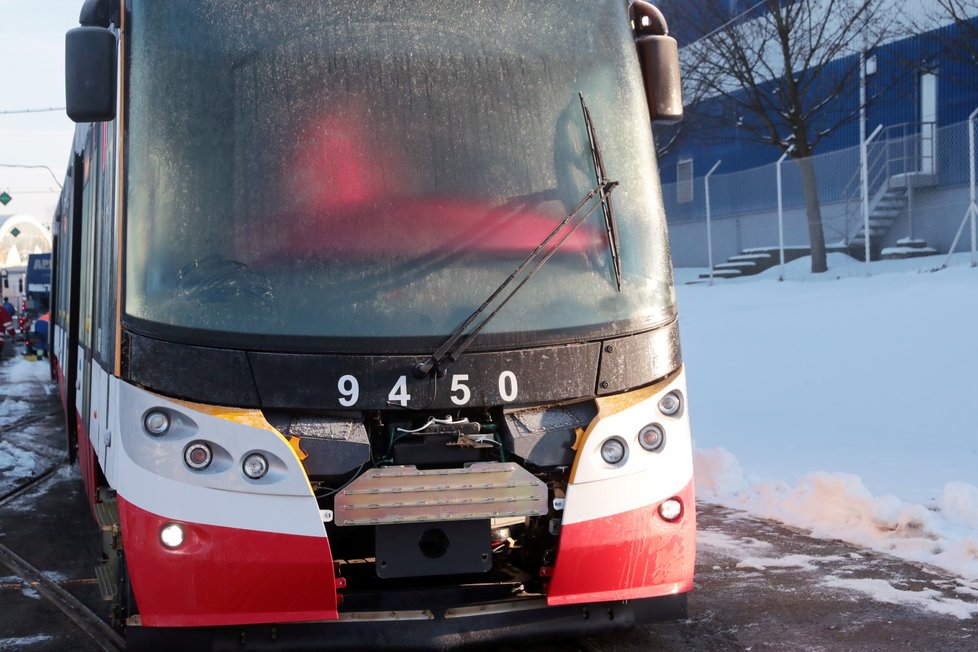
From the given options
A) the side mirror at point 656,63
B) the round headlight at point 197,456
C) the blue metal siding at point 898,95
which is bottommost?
the round headlight at point 197,456

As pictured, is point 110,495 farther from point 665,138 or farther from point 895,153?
point 665,138

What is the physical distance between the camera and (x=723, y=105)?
26.4 metres

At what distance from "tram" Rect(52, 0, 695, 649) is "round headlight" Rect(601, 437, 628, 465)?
1 cm

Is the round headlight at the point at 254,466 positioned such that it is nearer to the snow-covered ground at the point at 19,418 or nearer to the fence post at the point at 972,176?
the snow-covered ground at the point at 19,418

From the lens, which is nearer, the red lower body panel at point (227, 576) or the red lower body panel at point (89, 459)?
the red lower body panel at point (227, 576)

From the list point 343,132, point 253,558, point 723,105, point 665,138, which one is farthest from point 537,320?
point 665,138

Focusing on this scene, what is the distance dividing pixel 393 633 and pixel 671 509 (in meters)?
1.20

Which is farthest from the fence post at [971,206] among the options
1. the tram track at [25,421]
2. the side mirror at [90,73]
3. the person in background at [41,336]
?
the person in background at [41,336]

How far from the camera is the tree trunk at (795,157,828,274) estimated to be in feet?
63.1

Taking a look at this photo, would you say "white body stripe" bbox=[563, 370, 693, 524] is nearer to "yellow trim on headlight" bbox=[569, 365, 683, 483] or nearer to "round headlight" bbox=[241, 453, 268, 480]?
"yellow trim on headlight" bbox=[569, 365, 683, 483]

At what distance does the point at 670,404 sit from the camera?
503 cm

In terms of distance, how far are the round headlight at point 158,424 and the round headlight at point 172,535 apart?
34cm

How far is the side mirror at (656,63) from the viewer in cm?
573

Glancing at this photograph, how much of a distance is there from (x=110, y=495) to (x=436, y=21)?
2.55m
